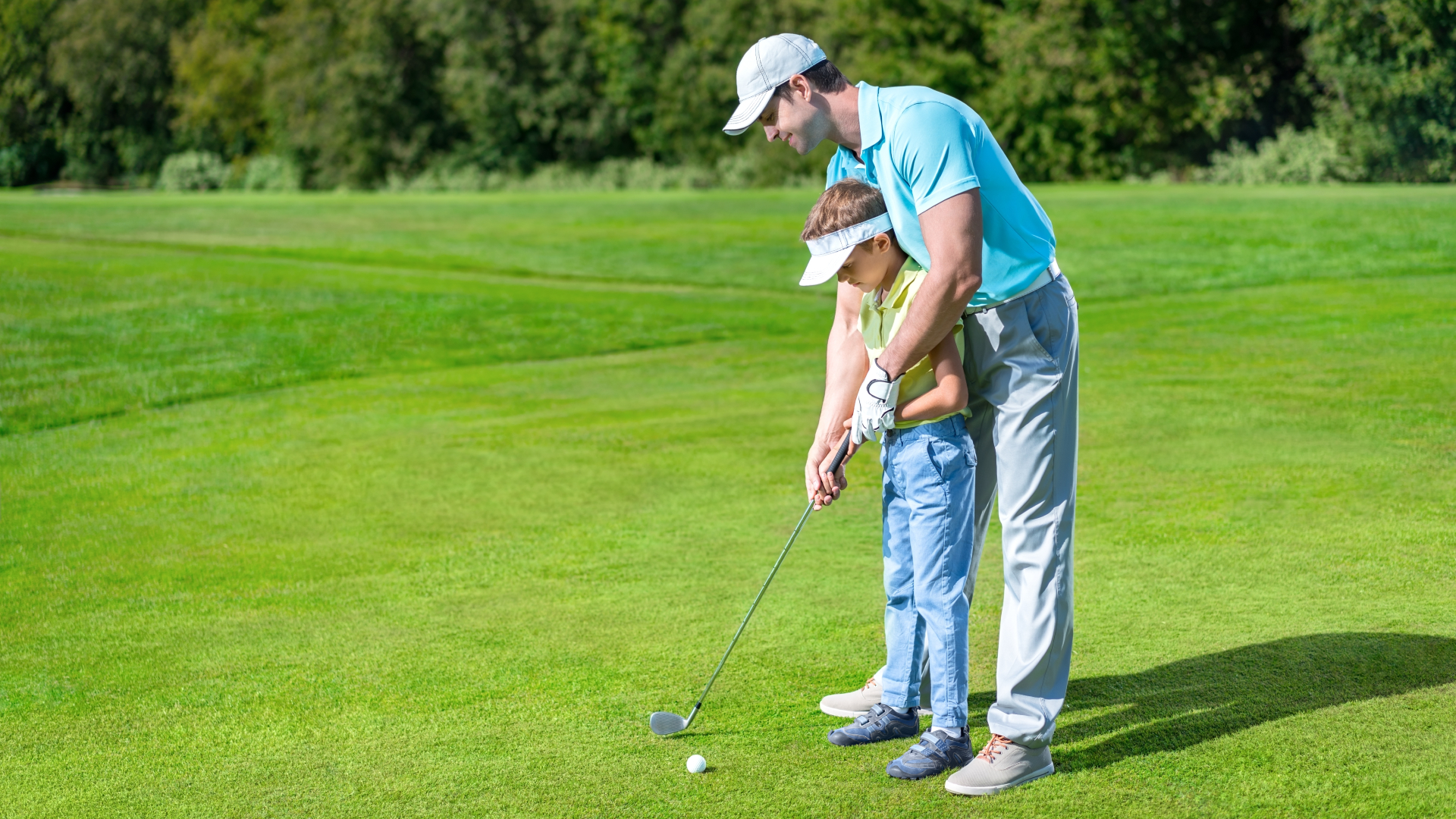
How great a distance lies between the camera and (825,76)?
3418mm

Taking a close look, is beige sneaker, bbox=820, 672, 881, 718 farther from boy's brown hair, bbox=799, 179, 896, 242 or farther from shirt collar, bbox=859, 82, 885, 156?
shirt collar, bbox=859, 82, 885, 156

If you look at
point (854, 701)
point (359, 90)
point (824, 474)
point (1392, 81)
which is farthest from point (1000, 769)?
point (359, 90)

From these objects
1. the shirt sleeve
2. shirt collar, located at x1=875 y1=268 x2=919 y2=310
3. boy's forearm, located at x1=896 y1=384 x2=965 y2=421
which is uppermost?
the shirt sleeve

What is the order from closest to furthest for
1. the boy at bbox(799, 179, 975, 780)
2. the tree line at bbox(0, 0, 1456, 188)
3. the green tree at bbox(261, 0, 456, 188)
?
the boy at bbox(799, 179, 975, 780) < the tree line at bbox(0, 0, 1456, 188) < the green tree at bbox(261, 0, 456, 188)

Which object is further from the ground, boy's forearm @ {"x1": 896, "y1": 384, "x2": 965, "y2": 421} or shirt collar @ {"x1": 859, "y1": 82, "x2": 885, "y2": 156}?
shirt collar @ {"x1": 859, "y1": 82, "x2": 885, "y2": 156}

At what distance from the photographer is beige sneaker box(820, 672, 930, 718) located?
154 inches

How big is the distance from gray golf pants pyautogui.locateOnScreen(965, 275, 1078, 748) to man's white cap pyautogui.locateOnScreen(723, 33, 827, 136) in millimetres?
770

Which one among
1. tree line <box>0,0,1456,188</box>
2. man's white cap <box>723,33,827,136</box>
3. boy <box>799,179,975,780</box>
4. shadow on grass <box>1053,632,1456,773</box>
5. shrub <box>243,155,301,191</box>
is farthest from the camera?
shrub <box>243,155,301,191</box>

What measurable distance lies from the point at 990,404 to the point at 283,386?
31.4 feet

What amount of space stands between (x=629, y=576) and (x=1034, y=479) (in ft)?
7.74

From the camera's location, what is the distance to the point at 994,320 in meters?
3.47

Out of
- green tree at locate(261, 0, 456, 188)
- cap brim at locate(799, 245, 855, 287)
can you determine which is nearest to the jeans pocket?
cap brim at locate(799, 245, 855, 287)

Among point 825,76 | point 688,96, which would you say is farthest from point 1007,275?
point 688,96

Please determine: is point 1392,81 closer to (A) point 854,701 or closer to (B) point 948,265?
(A) point 854,701
